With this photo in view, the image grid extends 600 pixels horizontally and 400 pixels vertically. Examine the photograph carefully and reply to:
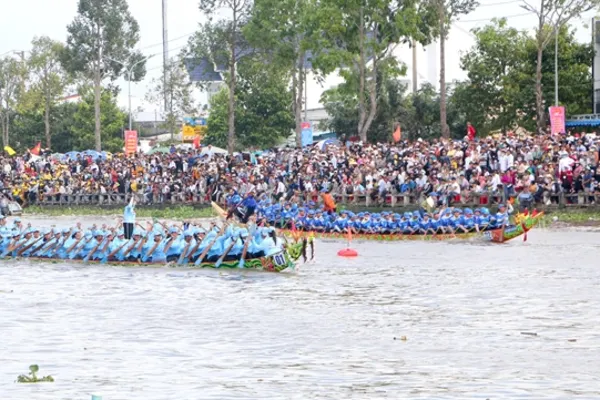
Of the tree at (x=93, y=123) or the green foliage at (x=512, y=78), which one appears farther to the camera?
the tree at (x=93, y=123)

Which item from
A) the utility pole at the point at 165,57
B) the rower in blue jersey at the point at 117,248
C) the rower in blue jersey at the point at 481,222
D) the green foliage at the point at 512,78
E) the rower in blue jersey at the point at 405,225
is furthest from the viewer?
the utility pole at the point at 165,57

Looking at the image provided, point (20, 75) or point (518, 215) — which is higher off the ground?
point (20, 75)

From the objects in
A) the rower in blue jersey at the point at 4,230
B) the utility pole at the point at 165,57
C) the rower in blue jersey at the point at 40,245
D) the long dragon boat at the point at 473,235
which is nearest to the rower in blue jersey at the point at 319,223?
the long dragon boat at the point at 473,235

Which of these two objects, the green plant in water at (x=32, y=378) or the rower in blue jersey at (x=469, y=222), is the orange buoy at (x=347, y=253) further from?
the green plant in water at (x=32, y=378)

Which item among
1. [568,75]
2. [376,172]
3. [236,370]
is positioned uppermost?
[568,75]

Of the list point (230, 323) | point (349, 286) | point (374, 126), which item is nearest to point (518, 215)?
point (349, 286)

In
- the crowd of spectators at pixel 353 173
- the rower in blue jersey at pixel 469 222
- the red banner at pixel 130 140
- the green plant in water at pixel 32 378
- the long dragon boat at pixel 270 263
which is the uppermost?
the red banner at pixel 130 140

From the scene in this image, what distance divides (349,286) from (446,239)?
7653 millimetres

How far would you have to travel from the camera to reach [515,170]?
3200 cm

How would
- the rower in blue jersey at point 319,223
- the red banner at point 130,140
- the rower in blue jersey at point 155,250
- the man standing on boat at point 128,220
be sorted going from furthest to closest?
the red banner at point 130,140
the rower in blue jersey at point 319,223
the man standing on boat at point 128,220
the rower in blue jersey at point 155,250

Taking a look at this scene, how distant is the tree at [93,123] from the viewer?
6625 cm

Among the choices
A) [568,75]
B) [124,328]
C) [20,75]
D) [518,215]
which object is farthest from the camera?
[20,75]

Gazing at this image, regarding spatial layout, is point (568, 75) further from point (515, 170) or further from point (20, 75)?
point (20, 75)

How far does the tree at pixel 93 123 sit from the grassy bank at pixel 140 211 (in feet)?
60.6
